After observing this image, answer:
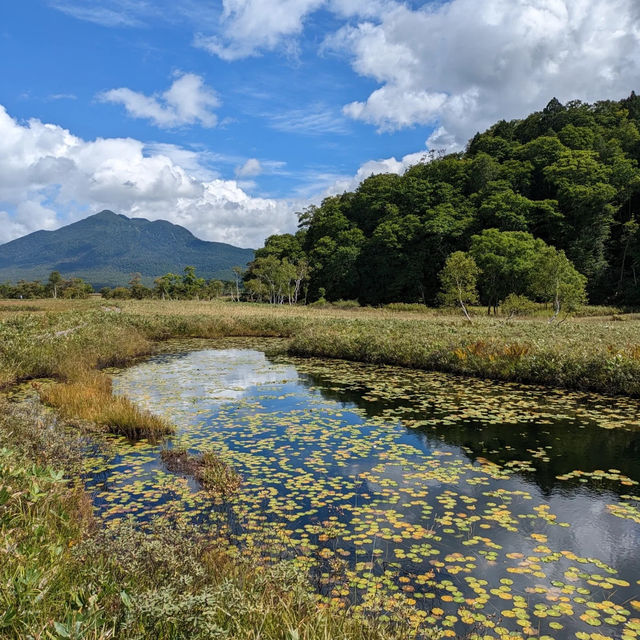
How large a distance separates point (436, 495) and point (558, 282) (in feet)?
78.4

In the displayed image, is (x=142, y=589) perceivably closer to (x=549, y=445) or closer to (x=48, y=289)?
(x=549, y=445)

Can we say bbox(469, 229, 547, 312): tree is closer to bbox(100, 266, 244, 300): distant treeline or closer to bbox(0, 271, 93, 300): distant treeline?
bbox(100, 266, 244, 300): distant treeline

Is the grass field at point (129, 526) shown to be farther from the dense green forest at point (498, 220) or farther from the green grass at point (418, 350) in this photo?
the dense green forest at point (498, 220)

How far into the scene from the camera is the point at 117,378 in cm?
1612

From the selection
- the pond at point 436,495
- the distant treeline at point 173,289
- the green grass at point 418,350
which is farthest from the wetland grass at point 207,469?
the distant treeline at point 173,289

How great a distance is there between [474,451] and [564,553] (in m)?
3.61

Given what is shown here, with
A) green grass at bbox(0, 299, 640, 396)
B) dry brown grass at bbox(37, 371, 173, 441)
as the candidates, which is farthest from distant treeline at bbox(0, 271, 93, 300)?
dry brown grass at bbox(37, 371, 173, 441)

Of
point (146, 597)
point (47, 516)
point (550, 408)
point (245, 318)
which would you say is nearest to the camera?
point (146, 597)

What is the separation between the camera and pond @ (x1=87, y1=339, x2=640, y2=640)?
4.69m

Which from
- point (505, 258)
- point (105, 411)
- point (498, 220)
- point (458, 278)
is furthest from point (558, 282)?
point (498, 220)

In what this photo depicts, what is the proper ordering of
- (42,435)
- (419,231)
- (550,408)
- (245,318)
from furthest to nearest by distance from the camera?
1. (419,231)
2. (245,318)
3. (550,408)
4. (42,435)

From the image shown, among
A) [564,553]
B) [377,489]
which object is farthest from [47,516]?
[564,553]

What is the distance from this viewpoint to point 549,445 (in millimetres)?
9297

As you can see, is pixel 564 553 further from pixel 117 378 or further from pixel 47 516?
pixel 117 378
